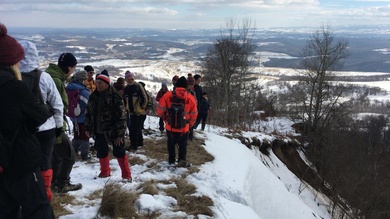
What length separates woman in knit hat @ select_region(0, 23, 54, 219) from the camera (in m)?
2.17

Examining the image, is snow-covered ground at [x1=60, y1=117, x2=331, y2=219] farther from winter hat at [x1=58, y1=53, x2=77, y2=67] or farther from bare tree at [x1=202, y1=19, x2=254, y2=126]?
bare tree at [x1=202, y1=19, x2=254, y2=126]

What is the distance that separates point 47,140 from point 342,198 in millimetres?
15604

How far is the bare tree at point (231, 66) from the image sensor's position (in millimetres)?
28219

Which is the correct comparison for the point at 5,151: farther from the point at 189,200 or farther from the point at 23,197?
the point at 189,200

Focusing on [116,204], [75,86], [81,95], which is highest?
[75,86]

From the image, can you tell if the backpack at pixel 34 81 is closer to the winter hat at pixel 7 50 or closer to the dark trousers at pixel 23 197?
Answer: the winter hat at pixel 7 50

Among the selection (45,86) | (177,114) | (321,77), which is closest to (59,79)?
(45,86)

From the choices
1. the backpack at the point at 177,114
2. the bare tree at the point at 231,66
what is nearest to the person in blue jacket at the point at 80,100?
the backpack at the point at 177,114

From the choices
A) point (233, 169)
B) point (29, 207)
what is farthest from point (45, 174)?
point (233, 169)

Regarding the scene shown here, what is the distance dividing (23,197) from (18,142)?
0.42 metres

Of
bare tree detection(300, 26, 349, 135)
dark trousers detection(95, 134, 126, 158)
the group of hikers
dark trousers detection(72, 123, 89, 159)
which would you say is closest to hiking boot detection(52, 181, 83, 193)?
the group of hikers

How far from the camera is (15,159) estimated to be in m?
2.24

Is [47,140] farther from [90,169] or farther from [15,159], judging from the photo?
[90,169]

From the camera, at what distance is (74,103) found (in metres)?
6.13
